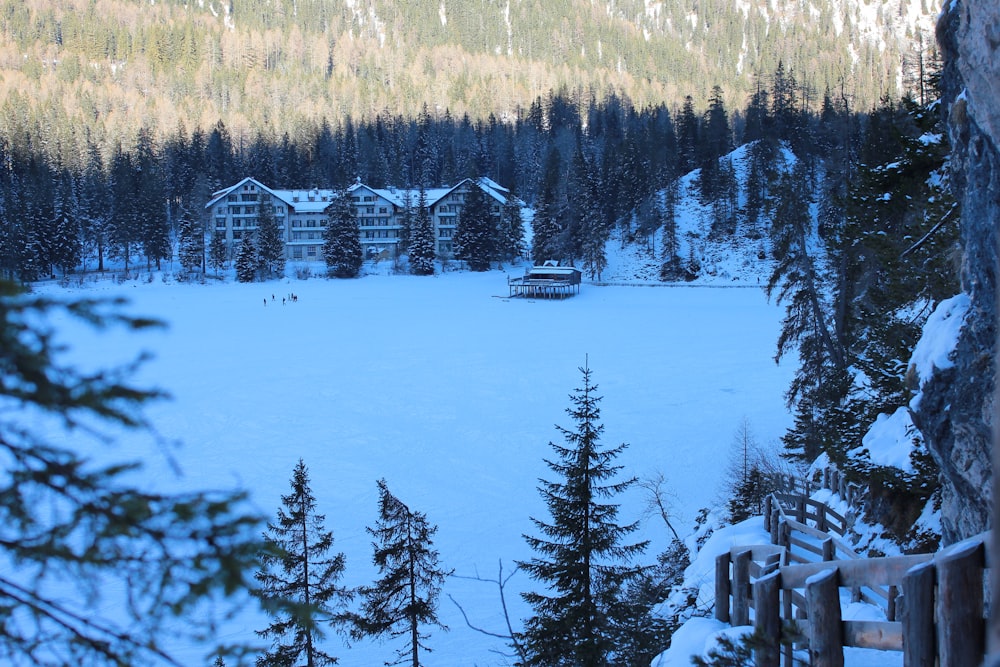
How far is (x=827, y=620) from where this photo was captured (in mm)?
4352

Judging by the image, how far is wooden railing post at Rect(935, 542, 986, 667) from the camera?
3436 mm

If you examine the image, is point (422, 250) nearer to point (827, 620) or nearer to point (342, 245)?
point (342, 245)

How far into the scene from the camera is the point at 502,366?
111 feet

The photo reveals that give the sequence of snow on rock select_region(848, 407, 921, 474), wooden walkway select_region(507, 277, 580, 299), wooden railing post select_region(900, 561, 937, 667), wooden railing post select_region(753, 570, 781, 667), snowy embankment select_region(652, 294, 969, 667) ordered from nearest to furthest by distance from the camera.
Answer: wooden railing post select_region(900, 561, 937, 667) → wooden railing post select_region(753, 570, 781, 667) → snowy embankment select_region(652, 294, 969, 667) → snow on rock select_region(848, 407, 921, 474) → wooden walkway select_region(507, 277, 580, 299)

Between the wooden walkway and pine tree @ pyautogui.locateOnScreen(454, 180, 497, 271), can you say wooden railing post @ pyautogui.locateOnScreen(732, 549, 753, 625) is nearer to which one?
the wooden walkway

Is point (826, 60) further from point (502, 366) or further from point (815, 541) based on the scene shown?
point (815, 541)

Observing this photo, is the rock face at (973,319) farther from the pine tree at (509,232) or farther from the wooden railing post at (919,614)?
the pine tree at (509,232)

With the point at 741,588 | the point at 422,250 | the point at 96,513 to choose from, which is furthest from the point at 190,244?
the point at 96,513

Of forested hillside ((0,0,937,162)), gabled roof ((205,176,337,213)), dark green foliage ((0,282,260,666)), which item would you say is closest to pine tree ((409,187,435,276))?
gabled roof ((205,176,337,213))

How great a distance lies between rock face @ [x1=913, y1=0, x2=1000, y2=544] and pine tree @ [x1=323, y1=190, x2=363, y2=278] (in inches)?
2798

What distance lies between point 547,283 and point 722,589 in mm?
58488

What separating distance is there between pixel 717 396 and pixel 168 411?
68.8 feet

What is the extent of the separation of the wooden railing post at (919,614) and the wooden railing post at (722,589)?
321 centimetres

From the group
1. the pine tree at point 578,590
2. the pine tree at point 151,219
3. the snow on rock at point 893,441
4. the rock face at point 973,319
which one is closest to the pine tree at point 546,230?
the pine tree at point 151,219
